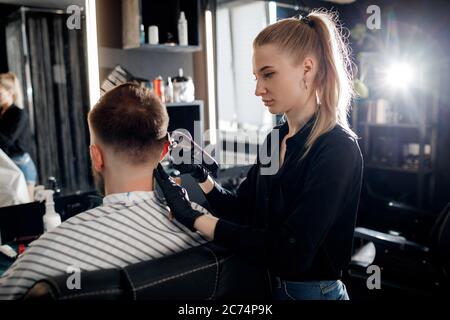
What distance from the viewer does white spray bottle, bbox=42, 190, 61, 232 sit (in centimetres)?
178

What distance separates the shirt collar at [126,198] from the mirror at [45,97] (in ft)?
3.00

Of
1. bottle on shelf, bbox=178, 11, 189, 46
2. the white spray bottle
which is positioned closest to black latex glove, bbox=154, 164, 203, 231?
the white spray bottle

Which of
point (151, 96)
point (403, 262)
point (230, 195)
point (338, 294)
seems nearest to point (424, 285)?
point (403, 262)

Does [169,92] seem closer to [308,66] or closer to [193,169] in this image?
[193,169]

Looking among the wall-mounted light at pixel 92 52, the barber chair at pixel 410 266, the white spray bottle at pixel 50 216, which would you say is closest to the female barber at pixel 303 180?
the white spray bottle at pixel 50 216

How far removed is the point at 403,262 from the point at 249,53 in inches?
80.8

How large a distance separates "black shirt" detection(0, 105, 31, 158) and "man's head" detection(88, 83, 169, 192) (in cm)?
89

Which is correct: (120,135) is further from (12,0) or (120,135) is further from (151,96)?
(12,0)

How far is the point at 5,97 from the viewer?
6.02 ft

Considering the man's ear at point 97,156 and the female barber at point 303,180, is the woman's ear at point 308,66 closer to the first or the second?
the female barber at point 303,180

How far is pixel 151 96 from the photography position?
1.19 m

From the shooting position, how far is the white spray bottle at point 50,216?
1.78 meters

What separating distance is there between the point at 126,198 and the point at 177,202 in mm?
138

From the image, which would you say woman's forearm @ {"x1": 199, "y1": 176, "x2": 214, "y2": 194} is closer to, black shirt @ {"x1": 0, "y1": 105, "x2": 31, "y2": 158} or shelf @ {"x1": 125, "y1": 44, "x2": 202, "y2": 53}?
black shirt @ {"x1": 0, "y1": 105, "x2": 31, "y2": 158}
